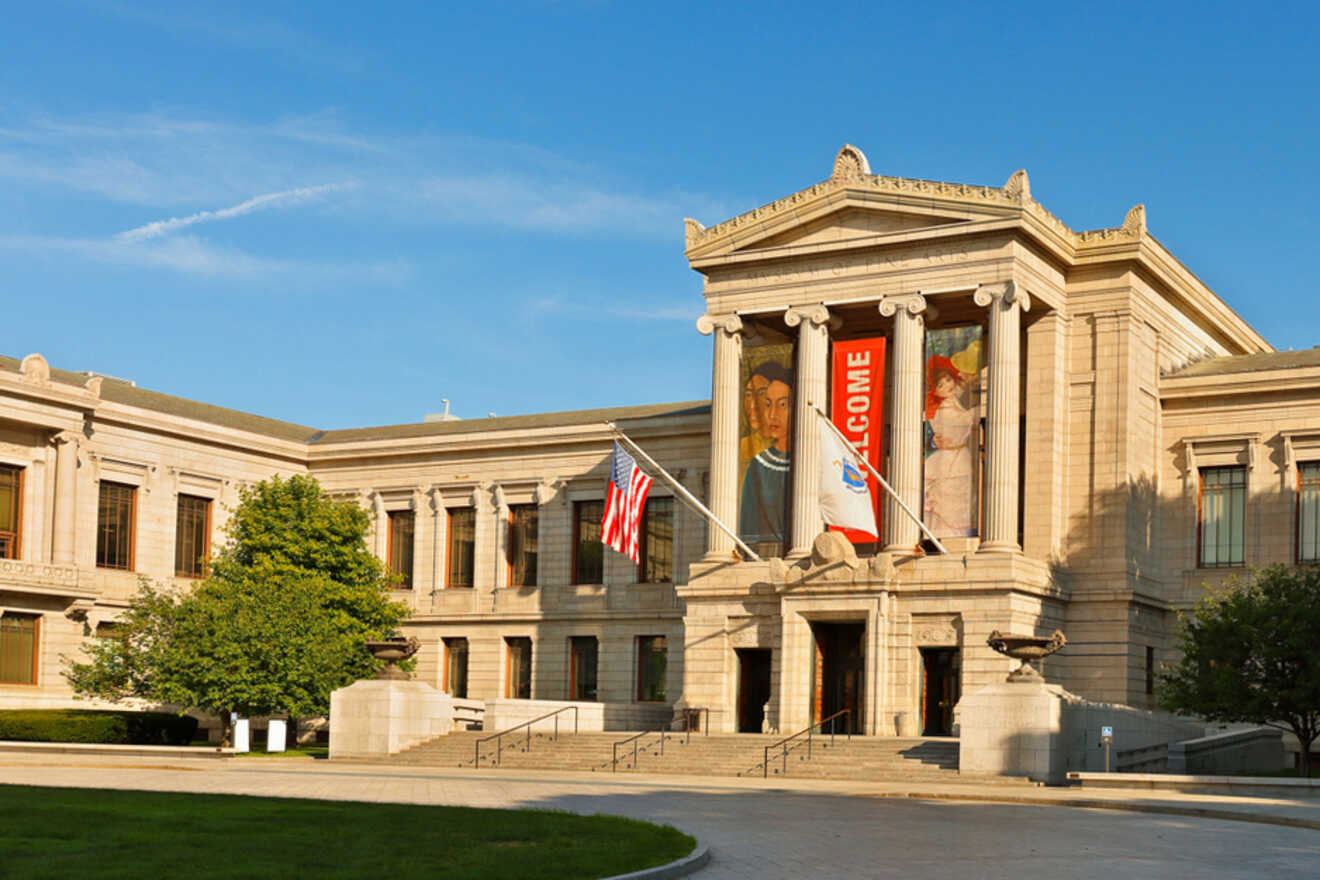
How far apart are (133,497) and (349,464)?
9630 millimetres

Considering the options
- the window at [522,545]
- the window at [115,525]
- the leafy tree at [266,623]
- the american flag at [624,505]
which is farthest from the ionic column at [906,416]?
the window at [115,525]

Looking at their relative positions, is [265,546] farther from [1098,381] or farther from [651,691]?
[1098,381]

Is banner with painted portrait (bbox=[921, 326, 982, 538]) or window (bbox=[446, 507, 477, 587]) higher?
banner with painted portrait (bbox=[921, 326, 982, 538])

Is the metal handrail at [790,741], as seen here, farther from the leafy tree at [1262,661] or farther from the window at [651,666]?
the window at [651,666]

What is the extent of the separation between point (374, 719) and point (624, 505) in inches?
398

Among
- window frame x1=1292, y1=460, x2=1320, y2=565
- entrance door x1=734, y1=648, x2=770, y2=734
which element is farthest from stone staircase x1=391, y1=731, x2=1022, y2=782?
window frame x1=1292, y1=460, x2=1320, y2=565

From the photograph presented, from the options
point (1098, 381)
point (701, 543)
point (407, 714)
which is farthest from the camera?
point (701, 543)

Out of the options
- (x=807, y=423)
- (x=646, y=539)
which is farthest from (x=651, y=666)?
(x=807, y=423)

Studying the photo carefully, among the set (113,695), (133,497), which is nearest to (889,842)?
(113,695)

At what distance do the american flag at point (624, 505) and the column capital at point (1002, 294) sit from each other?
38.3 ft

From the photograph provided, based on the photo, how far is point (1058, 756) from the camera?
39656 mm

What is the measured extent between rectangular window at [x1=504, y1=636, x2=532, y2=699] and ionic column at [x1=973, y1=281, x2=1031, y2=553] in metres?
22.3

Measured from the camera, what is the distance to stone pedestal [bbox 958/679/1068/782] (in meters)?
39.4

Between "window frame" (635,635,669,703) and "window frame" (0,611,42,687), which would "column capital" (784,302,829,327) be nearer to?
"window frame" (635,635,669,703)
